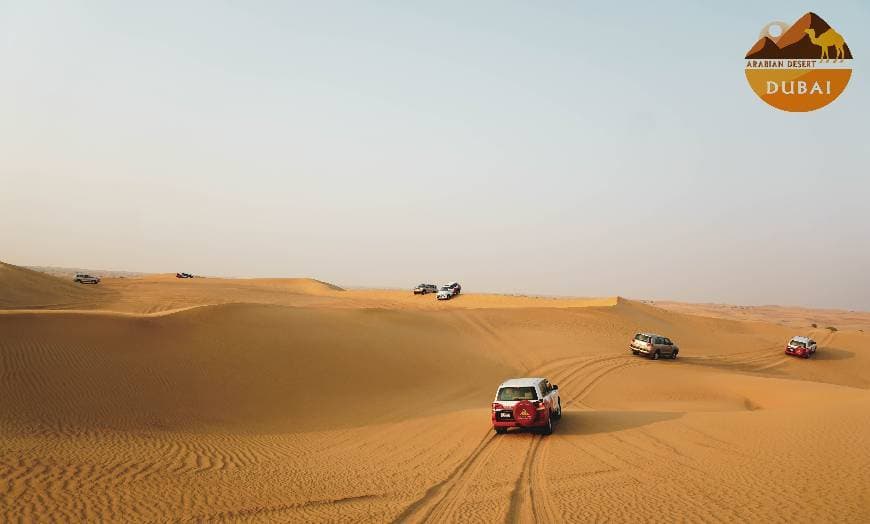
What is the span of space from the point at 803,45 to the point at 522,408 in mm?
30560

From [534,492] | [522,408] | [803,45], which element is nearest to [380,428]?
[522,408]

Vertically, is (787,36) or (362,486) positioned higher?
(787,36)

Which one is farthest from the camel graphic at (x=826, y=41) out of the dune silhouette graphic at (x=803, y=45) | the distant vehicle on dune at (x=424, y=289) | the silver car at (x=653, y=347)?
the distant vehicle on dune at (x=424, y=289)

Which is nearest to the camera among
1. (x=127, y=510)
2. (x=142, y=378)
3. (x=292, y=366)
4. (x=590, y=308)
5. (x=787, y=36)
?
(x=127, y=510)

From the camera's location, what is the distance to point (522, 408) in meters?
15.6

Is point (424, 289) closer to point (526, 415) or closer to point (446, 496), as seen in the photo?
point (526, 415)

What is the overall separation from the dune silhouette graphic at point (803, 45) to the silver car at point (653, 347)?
1822 centimetres

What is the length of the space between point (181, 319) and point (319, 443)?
48.7 ft

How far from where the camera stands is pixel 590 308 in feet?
161

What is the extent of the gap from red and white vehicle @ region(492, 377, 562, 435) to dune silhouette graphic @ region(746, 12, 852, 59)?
2747 centimetres

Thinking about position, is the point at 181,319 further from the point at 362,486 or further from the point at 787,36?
the point at 787,36

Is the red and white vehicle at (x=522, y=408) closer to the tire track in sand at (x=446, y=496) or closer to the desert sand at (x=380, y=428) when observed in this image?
the desert sand at (x=380, y=428)

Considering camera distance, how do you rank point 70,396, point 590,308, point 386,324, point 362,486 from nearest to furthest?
1. point 362,486
2. point 70,396
3. point 386,324
4. point 590,308

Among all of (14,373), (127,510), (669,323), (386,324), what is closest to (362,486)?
(127,510)
